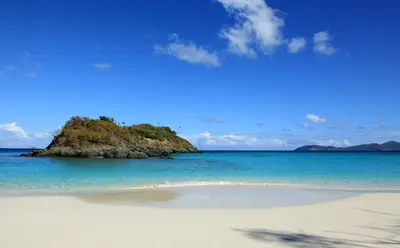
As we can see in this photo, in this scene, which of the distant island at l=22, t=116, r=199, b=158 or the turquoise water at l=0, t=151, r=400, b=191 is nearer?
the turquoise water at l=0, t=151, r=400, b=191

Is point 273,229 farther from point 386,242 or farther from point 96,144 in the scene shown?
point 96,144

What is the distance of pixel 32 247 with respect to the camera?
6.86 metres

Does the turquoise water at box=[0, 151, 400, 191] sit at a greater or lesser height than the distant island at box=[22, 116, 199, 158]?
lesser

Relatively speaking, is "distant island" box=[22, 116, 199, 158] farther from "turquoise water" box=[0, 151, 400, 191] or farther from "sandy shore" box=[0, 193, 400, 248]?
"sandy shore" box=[0, 193, 400, 248]

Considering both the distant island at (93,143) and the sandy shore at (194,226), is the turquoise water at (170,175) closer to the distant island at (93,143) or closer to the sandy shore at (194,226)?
the sandy shore at (194,226)

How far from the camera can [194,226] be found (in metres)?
8.70

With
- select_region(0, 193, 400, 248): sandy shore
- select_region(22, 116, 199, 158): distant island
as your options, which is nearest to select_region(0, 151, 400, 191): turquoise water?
select_region(0, 193, 400, 248): sandy shore

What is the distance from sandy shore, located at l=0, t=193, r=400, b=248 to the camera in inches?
283

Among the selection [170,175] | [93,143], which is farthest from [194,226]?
[93,143]

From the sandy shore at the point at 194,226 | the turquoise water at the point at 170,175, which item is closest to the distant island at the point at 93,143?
the turquoise water at the point at 170,175

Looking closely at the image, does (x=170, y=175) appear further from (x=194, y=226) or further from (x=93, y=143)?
(x=93, y=143)

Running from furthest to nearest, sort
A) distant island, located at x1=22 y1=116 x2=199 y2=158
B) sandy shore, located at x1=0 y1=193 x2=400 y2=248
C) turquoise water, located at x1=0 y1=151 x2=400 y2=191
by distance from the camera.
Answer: distant island, located at x1=22 y1=116 x2=199 y2=158
turquoise water, located at x1=0 y1=151 x2=400 y2=191
sandy shore, located at x1=0 y1=193 x2=400 y2=248

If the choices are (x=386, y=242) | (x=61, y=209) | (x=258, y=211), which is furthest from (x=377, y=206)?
(x=61, y=209)

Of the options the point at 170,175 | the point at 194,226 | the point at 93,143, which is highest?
the point at 93,143
